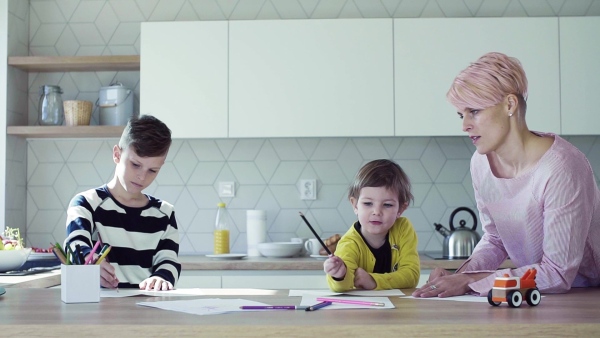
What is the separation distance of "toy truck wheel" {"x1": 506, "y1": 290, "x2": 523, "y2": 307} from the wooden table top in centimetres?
2

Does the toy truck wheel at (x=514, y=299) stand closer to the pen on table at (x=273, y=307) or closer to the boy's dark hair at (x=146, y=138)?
the pen on table at (x=273, y=307)

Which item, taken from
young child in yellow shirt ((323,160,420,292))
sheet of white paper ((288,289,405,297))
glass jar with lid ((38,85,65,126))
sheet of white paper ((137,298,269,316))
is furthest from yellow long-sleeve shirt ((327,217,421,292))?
glass jar with lid ((38,85,65,126))

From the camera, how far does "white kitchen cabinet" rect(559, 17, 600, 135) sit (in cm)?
377

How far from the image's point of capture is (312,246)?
382 centimetres

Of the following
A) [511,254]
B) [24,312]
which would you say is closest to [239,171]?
[511,254]

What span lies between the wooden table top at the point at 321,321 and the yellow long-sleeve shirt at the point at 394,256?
17.9 inches

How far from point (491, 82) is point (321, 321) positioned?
36.5 inches

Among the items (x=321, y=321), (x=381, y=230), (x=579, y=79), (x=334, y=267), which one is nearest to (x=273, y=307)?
(x=321, y=321)

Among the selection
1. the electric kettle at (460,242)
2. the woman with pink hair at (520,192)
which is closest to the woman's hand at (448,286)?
the woman with pink hair at (520,192)

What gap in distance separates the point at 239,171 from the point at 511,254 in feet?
7.54

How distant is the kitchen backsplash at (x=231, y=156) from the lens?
4.14 metres

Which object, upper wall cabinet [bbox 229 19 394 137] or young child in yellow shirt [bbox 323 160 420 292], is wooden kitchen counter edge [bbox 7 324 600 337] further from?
upper wall cabinet [bbox 229 19 394 137]

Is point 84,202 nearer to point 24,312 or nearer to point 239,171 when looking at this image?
point 24,312

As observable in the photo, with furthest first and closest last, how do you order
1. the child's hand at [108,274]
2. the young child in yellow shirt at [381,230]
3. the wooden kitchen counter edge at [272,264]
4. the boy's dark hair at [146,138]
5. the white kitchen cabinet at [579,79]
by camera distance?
the white kitchen cabinet at [579,79] → the wooden kitchen counter edge at [272,264] → the boy's dark hair at [146,138] → the young child in yellow shirt at [381,230] → the child's hand at [108,274]
